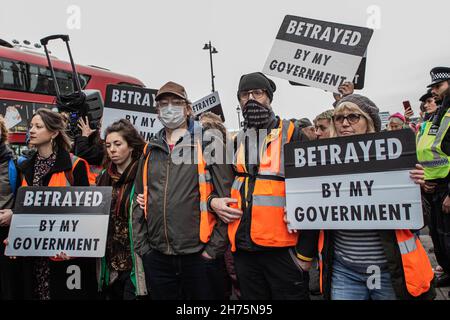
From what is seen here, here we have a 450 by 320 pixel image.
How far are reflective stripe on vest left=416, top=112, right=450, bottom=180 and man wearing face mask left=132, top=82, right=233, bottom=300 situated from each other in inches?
96.2

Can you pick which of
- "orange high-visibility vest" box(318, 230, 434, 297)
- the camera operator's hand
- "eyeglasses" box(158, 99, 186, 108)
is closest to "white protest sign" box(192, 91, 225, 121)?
the camera operator's hand

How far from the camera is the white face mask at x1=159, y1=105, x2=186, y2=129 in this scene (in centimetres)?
298

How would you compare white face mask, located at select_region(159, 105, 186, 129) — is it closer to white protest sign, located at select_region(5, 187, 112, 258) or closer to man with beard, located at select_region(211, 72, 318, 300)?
man with beard, located at select_region(211, 72, 318, 300)

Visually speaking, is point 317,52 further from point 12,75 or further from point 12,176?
point 12,75

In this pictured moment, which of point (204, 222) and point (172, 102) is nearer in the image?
point (204, 222)

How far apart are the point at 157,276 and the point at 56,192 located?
1133 mm

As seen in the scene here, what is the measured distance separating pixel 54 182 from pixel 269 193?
1917 millimetres

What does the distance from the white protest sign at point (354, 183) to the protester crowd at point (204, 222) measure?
3.3 inches

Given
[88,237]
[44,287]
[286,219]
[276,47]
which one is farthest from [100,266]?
[276,47]

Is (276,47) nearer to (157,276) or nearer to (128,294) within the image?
(157,276)

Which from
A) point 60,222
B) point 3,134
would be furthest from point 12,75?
point 60,222

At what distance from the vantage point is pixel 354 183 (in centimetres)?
231

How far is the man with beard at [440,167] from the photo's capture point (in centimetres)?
378

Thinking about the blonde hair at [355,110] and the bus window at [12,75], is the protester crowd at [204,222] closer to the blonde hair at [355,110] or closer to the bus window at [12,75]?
the blonde hair at [355,110]
